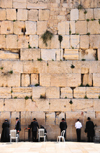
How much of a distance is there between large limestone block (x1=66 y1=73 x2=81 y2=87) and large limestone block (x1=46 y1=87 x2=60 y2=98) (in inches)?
25.8

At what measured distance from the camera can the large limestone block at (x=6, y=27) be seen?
1230 cm

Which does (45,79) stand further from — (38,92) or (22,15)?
(22,15)

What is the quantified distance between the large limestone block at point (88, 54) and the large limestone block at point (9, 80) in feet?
12.2

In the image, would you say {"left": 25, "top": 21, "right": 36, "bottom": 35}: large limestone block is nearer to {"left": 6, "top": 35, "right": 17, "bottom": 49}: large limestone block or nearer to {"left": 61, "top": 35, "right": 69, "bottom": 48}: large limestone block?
{"left": 6, "top": 35, "right": 17, "bottom": 49}: large limestone block

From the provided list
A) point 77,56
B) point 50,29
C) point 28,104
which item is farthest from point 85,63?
point 28,104

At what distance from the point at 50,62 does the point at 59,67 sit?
557 millimetres

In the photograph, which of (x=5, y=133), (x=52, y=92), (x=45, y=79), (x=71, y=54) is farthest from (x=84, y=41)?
(x=5, y=133)

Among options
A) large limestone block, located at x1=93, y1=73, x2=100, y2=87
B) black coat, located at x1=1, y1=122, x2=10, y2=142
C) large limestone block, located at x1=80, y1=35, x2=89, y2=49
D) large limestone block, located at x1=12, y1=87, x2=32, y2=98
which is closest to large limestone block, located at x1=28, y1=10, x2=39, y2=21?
large limestone block, located at x1=80, y1=35, x2=89, y2=49

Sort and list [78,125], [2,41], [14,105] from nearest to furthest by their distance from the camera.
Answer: [78,125] < [14,105] < [2,41]

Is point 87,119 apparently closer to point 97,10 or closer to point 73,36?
point 73,36

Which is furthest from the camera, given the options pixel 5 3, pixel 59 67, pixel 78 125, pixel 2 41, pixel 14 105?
pixel 5 3

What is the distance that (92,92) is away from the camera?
12.0m

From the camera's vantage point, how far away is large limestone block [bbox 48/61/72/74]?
12.0 m

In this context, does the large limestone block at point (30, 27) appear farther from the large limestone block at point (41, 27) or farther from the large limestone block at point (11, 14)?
the large limestone block at point (11, 14)
